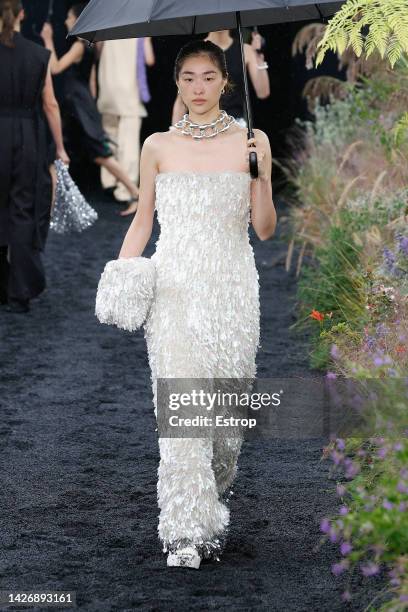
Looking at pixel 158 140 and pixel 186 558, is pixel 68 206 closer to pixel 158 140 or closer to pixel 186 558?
pixel 158 140

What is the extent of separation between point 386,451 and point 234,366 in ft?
2.68

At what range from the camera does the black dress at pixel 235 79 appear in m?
9.72

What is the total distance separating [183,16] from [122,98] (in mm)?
10491

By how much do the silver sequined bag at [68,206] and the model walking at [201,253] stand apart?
15.9 feet

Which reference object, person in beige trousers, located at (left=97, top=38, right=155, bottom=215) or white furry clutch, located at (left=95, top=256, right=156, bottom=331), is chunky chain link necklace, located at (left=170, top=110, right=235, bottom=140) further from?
person in beige trousers, located at (left=97, top=38, right=155, bottom=215)

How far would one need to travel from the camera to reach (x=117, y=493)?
17.9 ft

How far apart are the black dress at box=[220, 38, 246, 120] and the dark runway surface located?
203 centimetres

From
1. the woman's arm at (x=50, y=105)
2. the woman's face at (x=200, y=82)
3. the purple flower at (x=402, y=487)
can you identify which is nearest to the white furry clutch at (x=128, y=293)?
the woman's face at (x=200, y=82)

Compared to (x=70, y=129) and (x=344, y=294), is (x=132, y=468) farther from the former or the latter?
(x=70, y=129)

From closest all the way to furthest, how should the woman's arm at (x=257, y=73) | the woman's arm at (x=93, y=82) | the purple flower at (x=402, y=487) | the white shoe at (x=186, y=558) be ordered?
the purple flower at (x=402, y=487) < the white shoe at (x=186, y=558) < the woman's arm at (x=257, y=73) < the woman's arm at (x=93, y=82)

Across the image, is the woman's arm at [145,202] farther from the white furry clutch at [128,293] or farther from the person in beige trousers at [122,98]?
the person in beige trousers at [122,98]

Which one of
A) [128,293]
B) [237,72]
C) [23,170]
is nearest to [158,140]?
[128,293]

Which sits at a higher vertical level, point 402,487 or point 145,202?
point 145,202

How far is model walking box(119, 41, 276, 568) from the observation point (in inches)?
178
